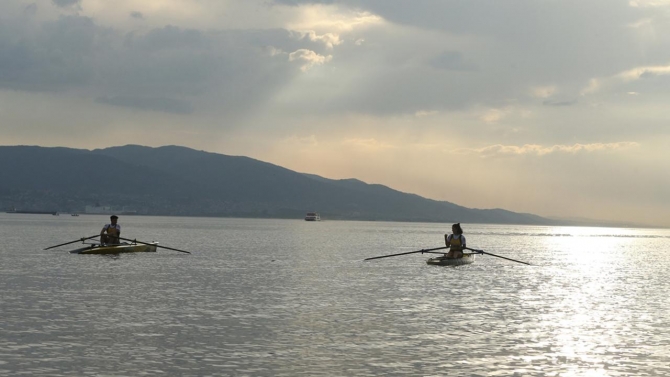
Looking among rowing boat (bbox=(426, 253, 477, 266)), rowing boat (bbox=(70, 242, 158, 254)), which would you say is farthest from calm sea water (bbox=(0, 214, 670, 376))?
rowing boat (bbox=(70, 242, 158, 254))

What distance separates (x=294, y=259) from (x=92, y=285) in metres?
32.7

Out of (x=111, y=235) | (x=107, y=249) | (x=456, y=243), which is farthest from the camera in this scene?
(x=111, y=235)

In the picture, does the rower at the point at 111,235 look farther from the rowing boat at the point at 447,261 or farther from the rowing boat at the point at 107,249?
the rowing boat at the point at 447,261

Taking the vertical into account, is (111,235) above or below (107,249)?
above

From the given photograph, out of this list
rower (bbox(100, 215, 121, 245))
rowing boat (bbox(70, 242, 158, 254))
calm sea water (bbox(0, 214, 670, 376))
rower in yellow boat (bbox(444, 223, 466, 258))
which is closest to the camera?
calm sea water (bbox(0, 214, 670, 376))

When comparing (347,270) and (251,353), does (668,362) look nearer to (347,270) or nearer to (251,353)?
(251,353)

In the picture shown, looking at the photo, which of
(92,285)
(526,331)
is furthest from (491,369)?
(92,285)

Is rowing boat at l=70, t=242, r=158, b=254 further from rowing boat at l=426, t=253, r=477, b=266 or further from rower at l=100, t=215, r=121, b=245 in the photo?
rowing boat at l=426, t=253, r=477, b=266

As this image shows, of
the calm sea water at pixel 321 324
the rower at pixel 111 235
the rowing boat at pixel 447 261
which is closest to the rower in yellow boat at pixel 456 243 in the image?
the rowing boat at pixel 447 261

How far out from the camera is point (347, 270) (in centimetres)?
6100

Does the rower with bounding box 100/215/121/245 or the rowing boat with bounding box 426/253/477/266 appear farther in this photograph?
the rower with bounding box 100/215/121/245

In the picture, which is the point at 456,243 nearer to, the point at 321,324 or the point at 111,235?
the point at 111,235

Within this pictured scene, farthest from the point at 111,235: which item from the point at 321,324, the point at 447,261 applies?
the point at 321,324

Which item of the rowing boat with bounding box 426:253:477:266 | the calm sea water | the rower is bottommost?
the calm sea water
